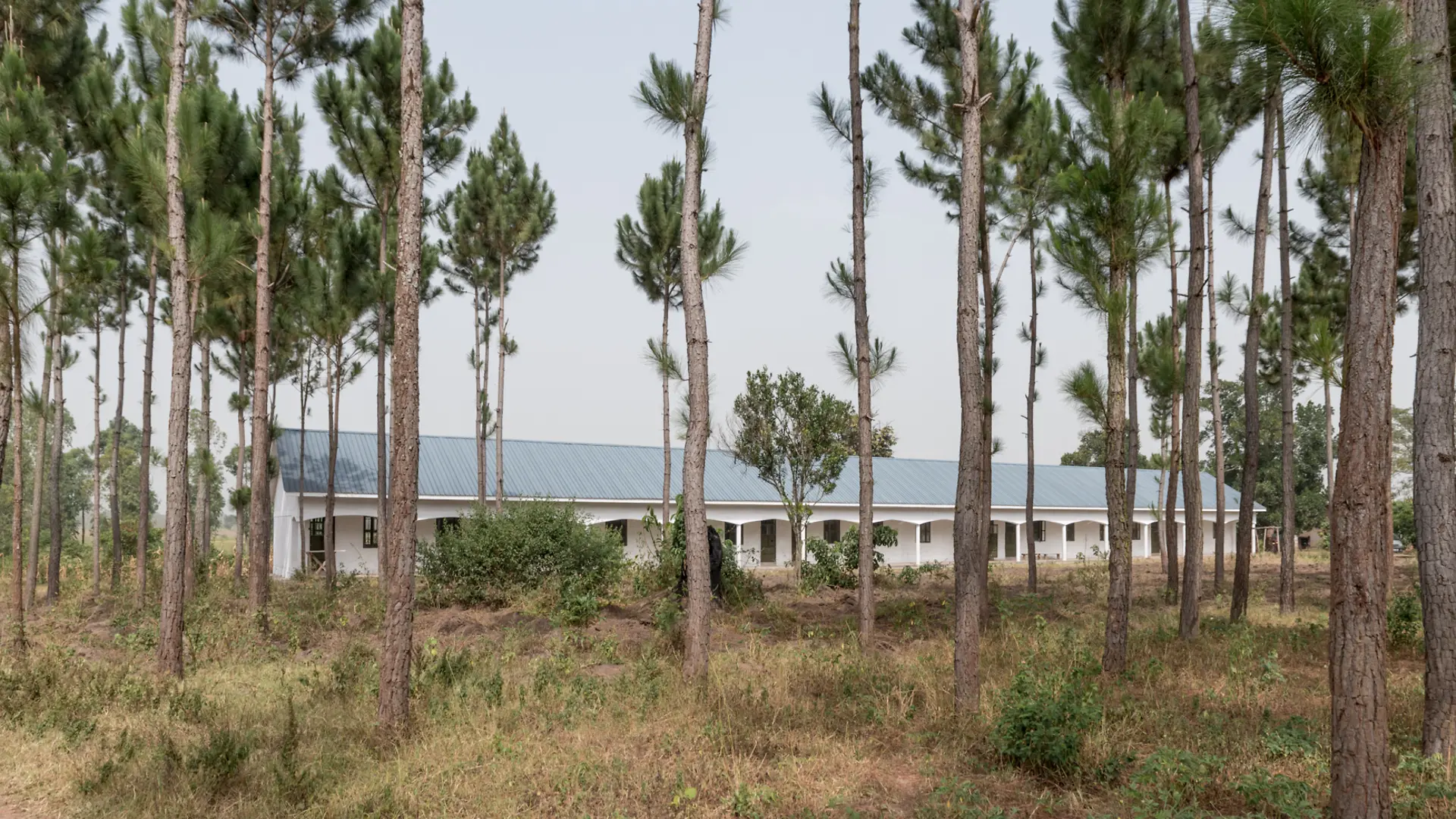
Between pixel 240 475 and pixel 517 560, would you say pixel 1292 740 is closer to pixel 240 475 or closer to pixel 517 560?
pixel 517 560

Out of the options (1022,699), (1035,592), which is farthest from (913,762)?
(1035,592)

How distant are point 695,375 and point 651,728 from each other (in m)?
3.62

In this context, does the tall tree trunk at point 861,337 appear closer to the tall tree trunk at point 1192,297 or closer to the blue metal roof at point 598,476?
the tall tree trunk at point 1192,297

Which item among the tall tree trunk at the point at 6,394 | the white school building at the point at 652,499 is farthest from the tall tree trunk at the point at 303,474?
the tall tree trunk at the point at 6,394

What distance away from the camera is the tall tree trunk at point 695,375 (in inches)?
360

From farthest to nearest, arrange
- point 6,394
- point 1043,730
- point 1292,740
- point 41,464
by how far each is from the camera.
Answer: point 41,464, point 6,394, point 1292,740, point 1043,730

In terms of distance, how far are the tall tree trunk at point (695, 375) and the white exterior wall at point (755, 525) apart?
11945 millimetres

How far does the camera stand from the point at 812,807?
5.80 metres

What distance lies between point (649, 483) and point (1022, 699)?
75.9ft

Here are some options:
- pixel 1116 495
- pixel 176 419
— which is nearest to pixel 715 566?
pixel 1116 495

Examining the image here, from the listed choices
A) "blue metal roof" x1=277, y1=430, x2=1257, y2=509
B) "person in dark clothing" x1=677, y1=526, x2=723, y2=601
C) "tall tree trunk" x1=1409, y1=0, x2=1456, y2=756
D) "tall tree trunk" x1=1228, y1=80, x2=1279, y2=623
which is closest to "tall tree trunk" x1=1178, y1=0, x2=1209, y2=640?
"tall tree trunk" x1=1228, y1=80, x2=1279, y2=623

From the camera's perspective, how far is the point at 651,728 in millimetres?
7473

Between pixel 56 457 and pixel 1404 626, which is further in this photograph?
pixel 56 457

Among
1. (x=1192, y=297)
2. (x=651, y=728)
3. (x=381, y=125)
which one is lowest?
(x=651, y=728)
